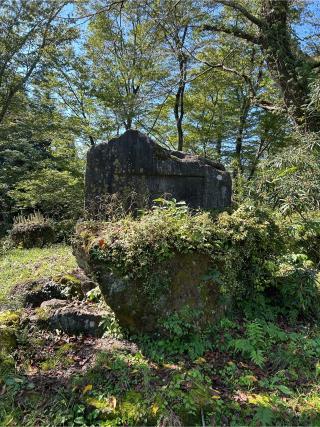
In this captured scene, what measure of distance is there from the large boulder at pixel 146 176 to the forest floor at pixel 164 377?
2.02 meters

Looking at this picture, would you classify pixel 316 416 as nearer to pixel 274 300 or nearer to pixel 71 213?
pixel 274 300

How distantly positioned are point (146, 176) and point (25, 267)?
3613mm

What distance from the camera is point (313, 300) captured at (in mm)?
4496

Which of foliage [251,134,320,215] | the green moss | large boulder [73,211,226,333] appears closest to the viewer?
large boulder [73,211,226,333]

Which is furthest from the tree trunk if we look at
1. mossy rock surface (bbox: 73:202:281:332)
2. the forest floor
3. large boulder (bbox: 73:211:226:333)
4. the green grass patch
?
the forest floor

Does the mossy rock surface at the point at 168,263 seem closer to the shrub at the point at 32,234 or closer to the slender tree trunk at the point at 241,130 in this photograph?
Answer: the shrub at the point at 32,234

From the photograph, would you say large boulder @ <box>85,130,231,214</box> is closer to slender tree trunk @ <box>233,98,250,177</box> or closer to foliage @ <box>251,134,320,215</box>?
foliage @ <box>251,134,320,215</box>

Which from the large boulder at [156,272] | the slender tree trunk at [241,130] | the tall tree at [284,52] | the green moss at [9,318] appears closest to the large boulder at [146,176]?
the large boulder at [156,272]

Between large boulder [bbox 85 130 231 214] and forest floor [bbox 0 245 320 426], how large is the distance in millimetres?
2020

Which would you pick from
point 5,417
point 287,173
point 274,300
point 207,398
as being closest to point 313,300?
point 274,300

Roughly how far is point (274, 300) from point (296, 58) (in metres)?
7.28

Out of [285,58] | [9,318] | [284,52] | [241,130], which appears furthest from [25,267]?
[241,130]

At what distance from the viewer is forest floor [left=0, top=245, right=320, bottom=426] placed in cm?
263

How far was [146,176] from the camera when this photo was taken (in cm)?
522
